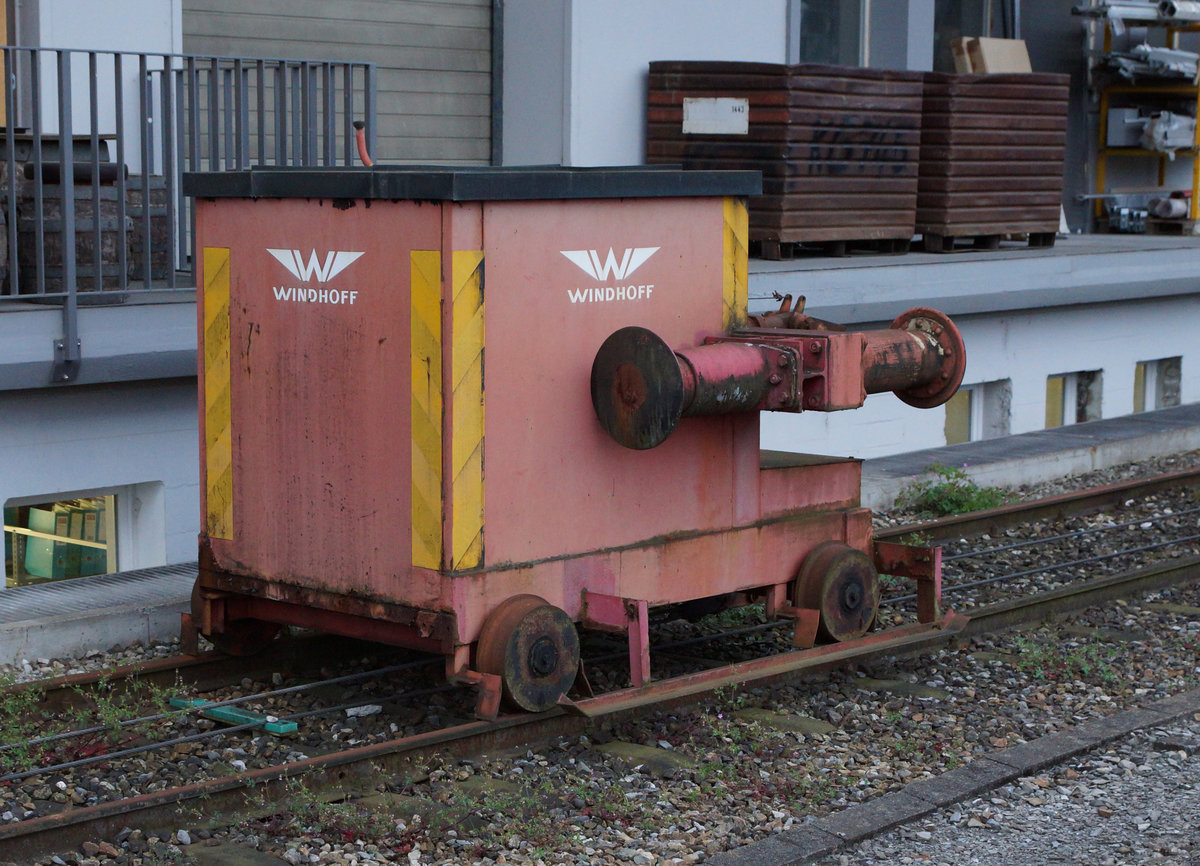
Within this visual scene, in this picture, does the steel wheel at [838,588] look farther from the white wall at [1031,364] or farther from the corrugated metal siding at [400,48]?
the corrugated metal siding at [400,48]

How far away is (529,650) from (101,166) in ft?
13.8

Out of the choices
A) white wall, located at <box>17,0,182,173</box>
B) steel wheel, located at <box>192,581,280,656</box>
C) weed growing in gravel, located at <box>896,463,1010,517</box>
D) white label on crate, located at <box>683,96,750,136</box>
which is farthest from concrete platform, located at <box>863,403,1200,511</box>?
white wall, located at <box>17,0,182,173</box>

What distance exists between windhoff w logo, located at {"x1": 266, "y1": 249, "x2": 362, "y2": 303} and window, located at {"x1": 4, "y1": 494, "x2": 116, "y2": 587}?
2830mm

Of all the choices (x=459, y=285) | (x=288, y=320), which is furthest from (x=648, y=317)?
(x=288, y=320)

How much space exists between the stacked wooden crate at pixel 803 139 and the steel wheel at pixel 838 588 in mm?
6434

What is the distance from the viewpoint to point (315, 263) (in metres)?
5.75

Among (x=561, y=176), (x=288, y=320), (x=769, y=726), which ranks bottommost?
(x=769, y=726)

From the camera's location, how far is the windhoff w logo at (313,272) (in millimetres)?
5660

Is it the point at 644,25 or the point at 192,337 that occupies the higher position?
the point at 644,25

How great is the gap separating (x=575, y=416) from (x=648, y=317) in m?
0.50

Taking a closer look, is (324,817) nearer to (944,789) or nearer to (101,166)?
(944,789)

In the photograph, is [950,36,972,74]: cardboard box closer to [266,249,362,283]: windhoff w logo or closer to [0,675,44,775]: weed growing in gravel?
[266,249,362,283]: windhoff w logo

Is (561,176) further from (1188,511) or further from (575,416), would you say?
(1188,511)

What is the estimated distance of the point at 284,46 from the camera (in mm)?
12180
